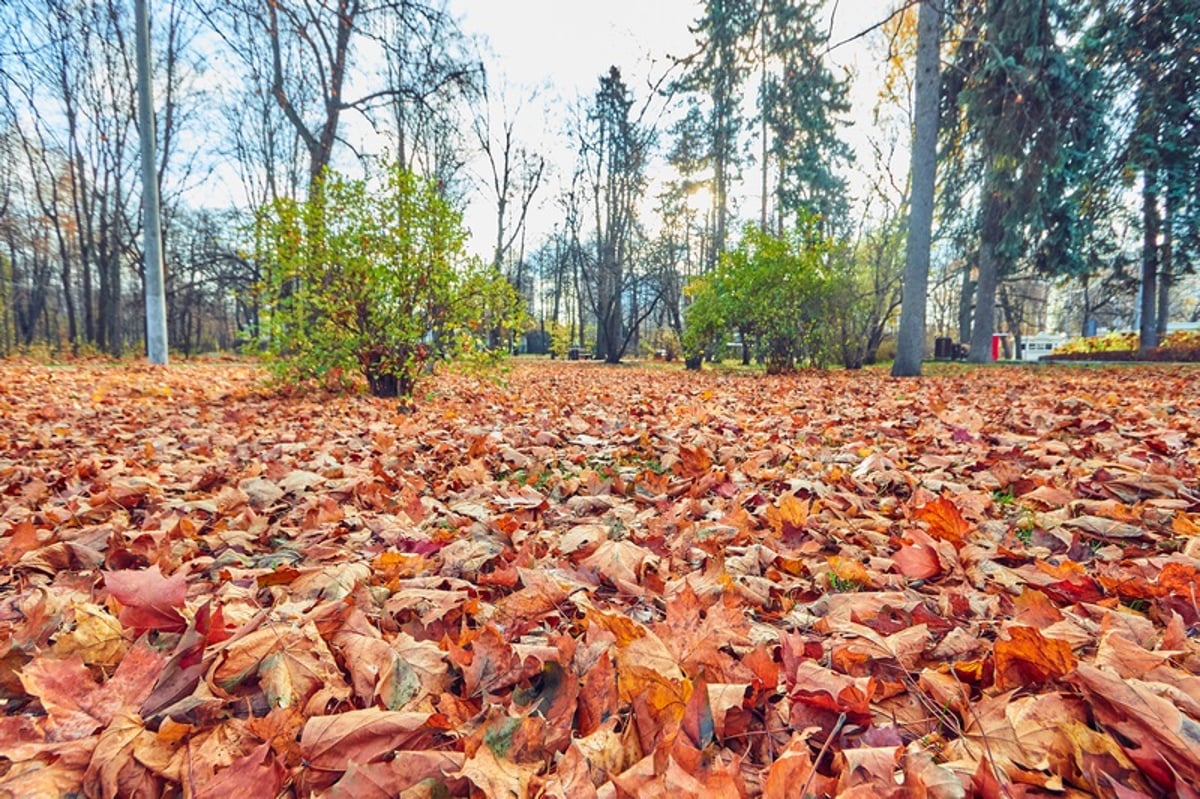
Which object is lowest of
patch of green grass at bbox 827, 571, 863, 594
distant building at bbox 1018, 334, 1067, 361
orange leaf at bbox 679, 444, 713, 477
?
patch of green grass at bbox 827, 571, 863, 594

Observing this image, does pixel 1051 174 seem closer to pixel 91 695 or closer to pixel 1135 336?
pixel 1135 336

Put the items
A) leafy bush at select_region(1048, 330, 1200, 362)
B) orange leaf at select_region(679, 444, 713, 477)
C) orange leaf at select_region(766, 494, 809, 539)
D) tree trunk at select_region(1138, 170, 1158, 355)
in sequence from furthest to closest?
leafy bush at select_region(1048, 330, 1200, 362)
tree trunk at select_region(1138, 170, 1158, 355)
orange leaf at select_region(679, 444, 713, 477)
orange leaf at select_region(766, 494, 809, 539)

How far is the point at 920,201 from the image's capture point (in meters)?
9.72

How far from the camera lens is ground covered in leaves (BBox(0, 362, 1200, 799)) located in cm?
Answer: 79

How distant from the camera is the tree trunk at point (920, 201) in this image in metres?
9.22

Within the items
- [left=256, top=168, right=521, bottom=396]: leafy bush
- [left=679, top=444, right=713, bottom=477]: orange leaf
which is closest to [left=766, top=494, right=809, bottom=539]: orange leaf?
[left=679, top=444, right=713, bottom=477]: orange leaf

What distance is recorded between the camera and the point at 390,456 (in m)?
3.01

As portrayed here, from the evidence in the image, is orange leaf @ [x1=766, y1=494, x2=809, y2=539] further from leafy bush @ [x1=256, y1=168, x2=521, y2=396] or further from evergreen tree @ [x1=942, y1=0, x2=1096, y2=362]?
evergreen tree @ [x1=942, y1=0, x2=1096, y2=362]

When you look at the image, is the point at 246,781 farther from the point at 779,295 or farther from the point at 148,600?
the point at 779,295

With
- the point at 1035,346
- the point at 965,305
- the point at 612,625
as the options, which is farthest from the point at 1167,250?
the point at 1035,346

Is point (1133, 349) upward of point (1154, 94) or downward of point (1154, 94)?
downward

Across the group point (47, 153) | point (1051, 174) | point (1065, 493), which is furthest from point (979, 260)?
point (47, 153)

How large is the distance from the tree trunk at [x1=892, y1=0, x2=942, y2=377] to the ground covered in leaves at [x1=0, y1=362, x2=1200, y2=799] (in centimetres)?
742

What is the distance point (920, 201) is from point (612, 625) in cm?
1084
